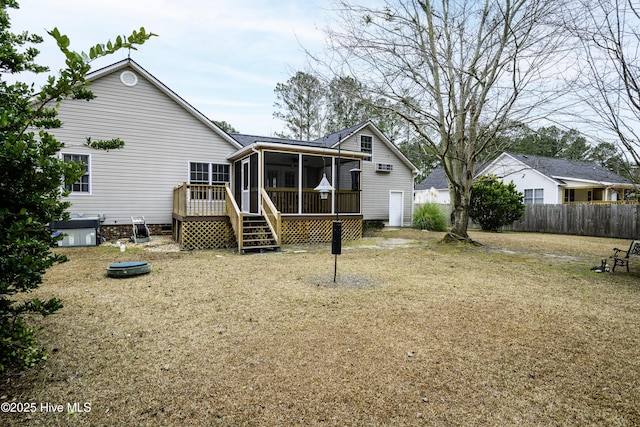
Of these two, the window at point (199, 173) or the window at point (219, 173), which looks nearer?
the window at point (199, 173)

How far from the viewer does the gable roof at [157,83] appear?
11.0m

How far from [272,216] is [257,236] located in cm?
79

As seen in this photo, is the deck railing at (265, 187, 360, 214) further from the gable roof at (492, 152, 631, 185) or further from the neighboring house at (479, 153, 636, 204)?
the gable roof at (492, 152, 631, 185)

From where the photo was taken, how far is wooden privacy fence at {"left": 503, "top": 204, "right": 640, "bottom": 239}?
589 inches

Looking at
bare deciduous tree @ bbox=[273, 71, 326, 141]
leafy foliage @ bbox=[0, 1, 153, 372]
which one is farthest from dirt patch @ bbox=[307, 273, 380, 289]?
bare deciduous tree @ bbox=[273, 71, 326, 141]

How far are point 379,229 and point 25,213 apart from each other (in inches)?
626

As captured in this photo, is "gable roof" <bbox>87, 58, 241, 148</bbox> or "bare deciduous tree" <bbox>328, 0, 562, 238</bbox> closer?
"bare deciduous tree" <bbox>328, 0, 562, 238</bbox>

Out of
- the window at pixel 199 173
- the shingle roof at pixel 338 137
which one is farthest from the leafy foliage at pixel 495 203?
the window at pixel 199 173

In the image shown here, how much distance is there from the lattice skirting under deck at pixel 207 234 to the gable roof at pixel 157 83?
4.27 meters

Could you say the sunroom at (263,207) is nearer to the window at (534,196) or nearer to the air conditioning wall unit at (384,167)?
the air conditioning wall unit at (384,167)

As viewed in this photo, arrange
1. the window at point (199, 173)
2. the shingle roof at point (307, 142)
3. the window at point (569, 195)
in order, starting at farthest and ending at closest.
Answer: the window at point (569, 195) → the shingle roof at point (307, 142) → the window at point (199, 173)

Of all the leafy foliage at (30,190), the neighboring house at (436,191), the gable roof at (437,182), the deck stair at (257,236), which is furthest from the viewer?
the gable roof at (437,182)

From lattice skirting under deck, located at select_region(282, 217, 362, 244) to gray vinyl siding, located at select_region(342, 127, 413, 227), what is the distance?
543 centimetres

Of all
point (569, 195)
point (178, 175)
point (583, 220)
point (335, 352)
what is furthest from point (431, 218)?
A: point (335, 352)
